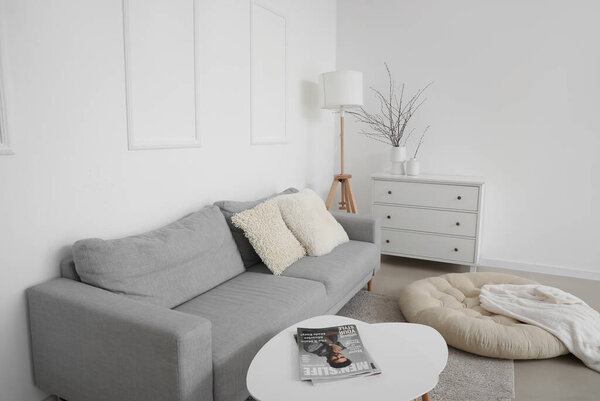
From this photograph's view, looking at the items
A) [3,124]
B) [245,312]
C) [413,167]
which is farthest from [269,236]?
[413,167]

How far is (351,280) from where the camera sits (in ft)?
8.96

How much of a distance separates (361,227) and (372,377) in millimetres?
1873

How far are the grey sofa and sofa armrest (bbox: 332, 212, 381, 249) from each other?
0.79 m

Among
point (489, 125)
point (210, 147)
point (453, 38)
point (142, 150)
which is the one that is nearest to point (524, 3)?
point (453, 38)

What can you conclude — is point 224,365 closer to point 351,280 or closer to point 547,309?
point 351,280

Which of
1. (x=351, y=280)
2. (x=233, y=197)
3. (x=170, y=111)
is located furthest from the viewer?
(x=233, y=197)

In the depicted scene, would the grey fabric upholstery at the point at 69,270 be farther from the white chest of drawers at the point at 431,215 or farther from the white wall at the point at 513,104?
the white wall at the point at 513,104

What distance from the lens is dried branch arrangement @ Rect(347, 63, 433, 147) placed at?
4.16 m

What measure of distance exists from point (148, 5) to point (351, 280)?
189 cm

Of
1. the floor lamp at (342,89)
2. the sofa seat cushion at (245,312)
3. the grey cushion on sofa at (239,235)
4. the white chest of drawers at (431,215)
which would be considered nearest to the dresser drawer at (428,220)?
the white chest of drawers at (431,215)

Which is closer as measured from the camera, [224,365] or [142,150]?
[224,365]

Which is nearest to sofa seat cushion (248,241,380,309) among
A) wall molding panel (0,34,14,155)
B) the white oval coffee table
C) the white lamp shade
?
the white oval coffee table

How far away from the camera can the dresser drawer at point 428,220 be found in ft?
11.9

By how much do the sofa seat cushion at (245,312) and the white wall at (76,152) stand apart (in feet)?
1.90
